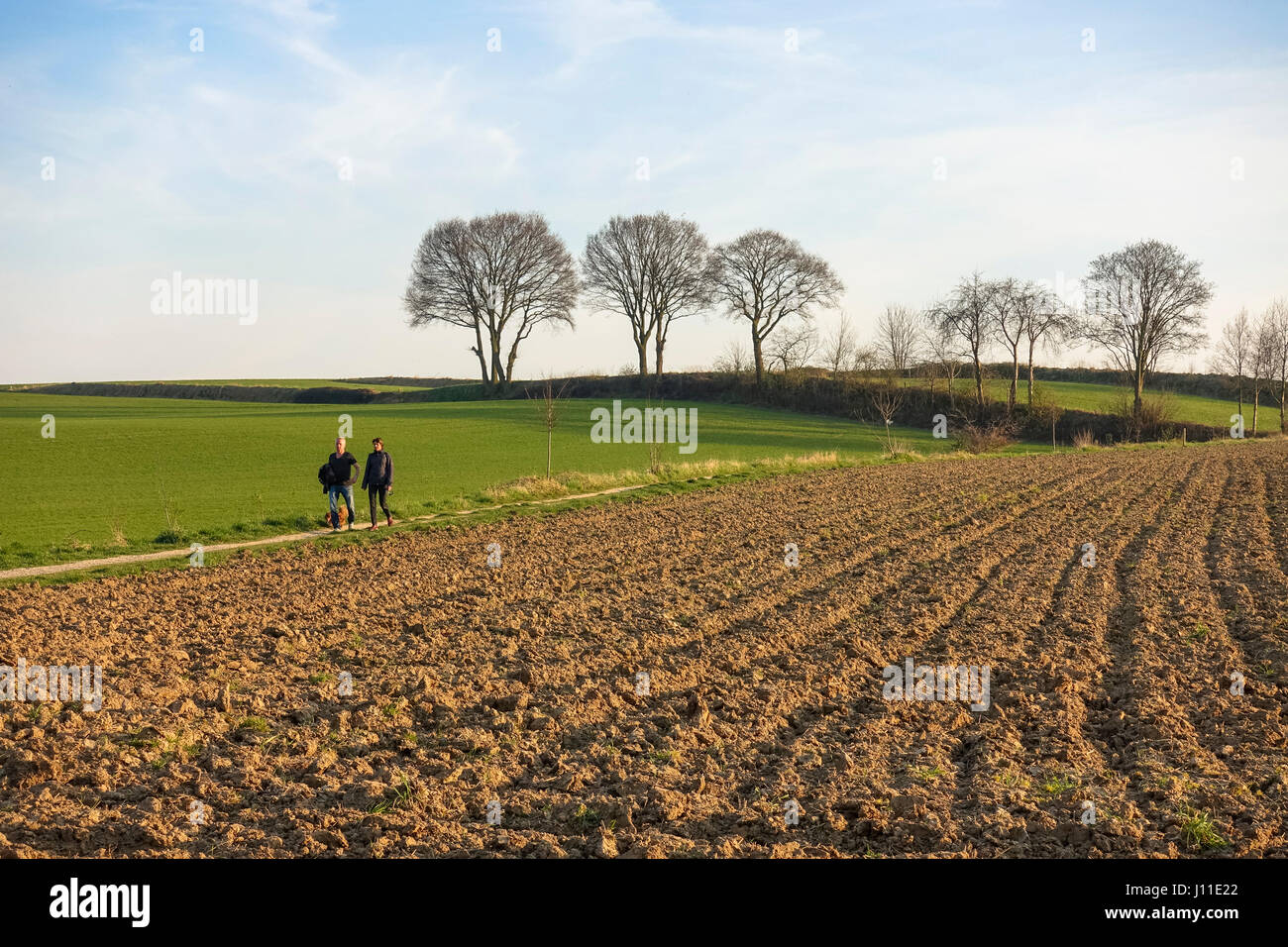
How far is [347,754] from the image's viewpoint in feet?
25.6

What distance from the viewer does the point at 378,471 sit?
20250mm

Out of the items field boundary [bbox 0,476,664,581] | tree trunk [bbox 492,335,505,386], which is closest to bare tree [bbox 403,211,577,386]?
tree trunk [bbox 492,335,505,386]

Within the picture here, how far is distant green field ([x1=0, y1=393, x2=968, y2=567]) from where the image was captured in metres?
21.1

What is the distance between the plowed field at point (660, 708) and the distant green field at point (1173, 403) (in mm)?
47219

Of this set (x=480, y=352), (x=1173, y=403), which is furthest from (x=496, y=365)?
(x=1173, y=403)

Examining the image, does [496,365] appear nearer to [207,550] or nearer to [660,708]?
[207,550]

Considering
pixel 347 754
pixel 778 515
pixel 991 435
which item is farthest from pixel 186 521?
pixel 991 435

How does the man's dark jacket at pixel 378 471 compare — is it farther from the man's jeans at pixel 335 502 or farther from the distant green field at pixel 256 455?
the distant green field at pixel 256 455

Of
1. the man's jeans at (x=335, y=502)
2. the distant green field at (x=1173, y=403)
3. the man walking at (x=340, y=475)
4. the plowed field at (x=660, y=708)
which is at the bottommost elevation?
the plowed field at (x=660, y=708)

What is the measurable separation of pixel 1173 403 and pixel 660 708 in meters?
61.5

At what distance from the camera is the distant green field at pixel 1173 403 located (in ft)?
200

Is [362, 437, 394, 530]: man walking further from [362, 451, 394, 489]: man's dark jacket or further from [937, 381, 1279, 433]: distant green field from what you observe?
[937, 381, 1279, 433]: distant green field

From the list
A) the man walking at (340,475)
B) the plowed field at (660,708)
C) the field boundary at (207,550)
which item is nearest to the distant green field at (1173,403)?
the field boundary at (207,550)
